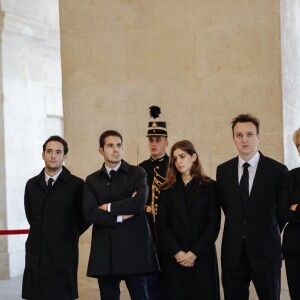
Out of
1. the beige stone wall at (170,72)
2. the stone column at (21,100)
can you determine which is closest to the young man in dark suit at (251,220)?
the beige stone wall at (170,72)

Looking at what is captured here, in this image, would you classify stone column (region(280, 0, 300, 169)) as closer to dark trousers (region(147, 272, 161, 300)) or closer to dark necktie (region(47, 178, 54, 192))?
dark trousers (region(147, 272, 161, 300))

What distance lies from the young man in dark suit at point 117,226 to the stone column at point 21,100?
224 inches

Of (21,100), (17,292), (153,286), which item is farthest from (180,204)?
(21,100)

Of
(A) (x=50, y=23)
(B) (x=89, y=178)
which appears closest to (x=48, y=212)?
(B) (x=89, y=178)

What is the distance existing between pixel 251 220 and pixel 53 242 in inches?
58.4

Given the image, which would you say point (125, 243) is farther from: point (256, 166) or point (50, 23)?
point (50, 23)

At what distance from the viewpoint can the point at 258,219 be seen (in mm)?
5105

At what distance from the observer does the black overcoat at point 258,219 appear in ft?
16.6

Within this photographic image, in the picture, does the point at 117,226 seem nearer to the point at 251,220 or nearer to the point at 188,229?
the point at 188,229

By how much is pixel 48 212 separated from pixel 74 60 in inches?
104

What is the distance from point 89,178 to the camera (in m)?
5.53

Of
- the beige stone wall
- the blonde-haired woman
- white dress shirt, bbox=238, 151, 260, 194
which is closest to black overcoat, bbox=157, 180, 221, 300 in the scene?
white dress shirt, bbox=238, 151, 260, 194

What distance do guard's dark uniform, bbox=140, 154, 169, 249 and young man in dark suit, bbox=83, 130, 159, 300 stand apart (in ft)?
2.23

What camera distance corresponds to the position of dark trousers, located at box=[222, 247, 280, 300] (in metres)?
5.09
